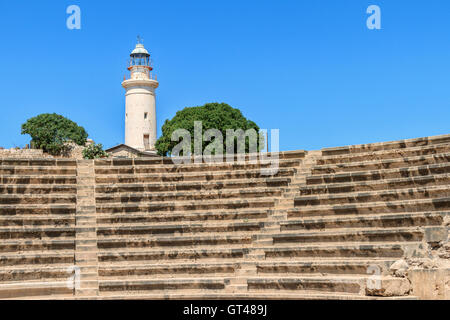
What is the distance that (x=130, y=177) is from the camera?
51.5 feet

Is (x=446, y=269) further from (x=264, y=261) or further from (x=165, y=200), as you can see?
(x=165, y=200)

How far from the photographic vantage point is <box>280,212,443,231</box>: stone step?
1136cm

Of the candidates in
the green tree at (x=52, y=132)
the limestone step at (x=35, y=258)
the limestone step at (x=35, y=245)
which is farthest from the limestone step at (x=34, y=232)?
the green tree at (x=52, y=132)

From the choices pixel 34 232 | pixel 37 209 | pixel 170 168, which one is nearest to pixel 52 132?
pixel 170 168

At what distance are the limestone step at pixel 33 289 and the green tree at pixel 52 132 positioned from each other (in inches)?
1465

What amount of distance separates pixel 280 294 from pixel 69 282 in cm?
418

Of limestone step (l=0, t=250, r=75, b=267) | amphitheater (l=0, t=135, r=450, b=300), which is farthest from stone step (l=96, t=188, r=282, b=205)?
limestone step (l=0, t=250, r=75, b=267)

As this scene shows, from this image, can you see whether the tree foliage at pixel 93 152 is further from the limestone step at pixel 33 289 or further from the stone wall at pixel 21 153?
the limestone step at pixel 33 289

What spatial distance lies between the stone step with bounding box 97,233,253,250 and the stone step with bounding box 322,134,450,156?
3.45m

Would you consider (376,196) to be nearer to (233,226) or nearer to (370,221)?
(370,221)

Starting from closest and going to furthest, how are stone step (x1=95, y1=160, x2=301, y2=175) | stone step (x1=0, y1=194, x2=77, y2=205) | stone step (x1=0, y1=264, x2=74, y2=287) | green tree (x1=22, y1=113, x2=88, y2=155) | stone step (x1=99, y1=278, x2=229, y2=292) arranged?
stone step (x1=99, y1=278, x2=229, y2=292) < stone step (x1=0, y1=264, x2=74, y2=287) < stone step (x1=0, y1=194, x2=77, y2=205) < stone step (x1=95, y1=160, x2=301, y2=175) < green tree (x1=22, y1=113, x2=88, y2=155)

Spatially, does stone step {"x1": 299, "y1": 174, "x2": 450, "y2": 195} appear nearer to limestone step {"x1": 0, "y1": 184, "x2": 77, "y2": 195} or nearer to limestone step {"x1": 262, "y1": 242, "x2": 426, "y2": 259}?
limestone step {"x1": 262, "y1": 242, "x2": 426, "y2": 259}

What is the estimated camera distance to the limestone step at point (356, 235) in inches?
444
